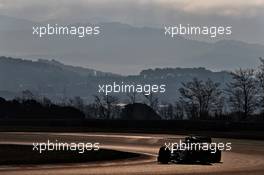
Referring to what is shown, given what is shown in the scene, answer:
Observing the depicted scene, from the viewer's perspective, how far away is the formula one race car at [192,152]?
119 feet

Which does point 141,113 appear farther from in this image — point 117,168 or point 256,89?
point 117,168

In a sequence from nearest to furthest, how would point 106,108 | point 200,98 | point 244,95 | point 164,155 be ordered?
1. point 164,155
2. point 244,95
3. point 200,98
4. point 106,108

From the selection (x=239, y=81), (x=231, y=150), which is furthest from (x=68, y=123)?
(x=231, y=150)

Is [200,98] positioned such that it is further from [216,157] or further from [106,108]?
[216,157]

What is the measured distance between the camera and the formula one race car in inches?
1433

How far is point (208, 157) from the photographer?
37.1 metres

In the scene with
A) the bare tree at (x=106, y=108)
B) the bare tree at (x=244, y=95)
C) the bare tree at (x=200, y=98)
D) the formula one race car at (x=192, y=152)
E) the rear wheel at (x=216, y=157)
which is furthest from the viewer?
the bare tree at (x=106, y=108)

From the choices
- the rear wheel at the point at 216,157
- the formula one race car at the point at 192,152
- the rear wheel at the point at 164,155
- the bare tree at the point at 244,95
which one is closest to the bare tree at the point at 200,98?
the bare tree at the point at 244,95

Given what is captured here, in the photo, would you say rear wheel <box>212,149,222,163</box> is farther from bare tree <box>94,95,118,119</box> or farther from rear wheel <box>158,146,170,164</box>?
bare tree <box>94,95,118,119</box>

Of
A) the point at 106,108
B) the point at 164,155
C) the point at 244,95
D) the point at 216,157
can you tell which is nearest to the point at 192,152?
the point at 216,157

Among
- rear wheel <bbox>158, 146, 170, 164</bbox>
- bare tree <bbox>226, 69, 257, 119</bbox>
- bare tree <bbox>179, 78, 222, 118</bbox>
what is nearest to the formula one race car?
rear wheel <bbox>158, 146, 170, 164</bbox>

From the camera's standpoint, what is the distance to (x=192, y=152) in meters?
36.8

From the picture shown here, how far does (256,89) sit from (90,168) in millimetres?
96135

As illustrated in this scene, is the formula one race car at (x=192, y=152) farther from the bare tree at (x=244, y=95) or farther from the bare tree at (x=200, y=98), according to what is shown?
the bare tree at (x=200, y=98)
